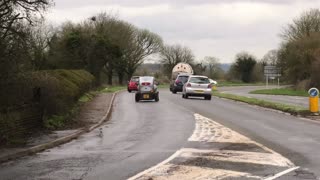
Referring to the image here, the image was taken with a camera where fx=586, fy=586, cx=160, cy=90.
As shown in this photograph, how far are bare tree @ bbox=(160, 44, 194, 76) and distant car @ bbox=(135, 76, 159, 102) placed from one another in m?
72.4

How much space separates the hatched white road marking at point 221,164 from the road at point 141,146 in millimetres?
282

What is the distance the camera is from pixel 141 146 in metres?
14.3

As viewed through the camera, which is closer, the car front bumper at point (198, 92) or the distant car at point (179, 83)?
the car front bumper at point (198, 92)

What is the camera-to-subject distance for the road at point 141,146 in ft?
34.3

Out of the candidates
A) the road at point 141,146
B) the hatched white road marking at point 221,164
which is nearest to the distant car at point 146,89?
the road at point 141,146

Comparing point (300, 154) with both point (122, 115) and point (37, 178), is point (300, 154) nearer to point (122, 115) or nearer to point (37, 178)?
point (37, 178)

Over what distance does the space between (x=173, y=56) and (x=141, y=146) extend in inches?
3915

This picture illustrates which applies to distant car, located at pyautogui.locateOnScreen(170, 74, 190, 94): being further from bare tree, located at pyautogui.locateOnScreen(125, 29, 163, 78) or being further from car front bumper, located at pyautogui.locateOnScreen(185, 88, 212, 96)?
bare tree, located at pyautogui.locateOnScreen(125, 29, 163, 78)

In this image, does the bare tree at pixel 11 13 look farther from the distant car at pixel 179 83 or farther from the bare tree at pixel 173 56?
the bare tree at pixel 173 56

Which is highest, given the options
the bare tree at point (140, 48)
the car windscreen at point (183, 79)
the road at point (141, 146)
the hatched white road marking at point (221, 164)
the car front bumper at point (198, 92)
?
the bare tree at point (140, 48)

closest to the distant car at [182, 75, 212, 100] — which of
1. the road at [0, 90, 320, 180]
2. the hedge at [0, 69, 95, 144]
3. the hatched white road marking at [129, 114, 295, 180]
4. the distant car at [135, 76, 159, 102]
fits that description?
the distant car at [135, 76, 159, 102]

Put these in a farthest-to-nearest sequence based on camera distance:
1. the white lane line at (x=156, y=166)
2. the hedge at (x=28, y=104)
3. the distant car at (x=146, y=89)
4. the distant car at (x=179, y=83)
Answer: the distant car at (x=179, y=83), the distant car at (x=146, y=89), the hedge at (x=28, y=104), the white lane line at (x=156, y=166)

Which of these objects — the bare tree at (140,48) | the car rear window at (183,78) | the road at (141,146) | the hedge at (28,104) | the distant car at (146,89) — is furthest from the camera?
the bare tree at (140,48)

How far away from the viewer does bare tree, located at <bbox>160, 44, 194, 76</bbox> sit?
111 meters
